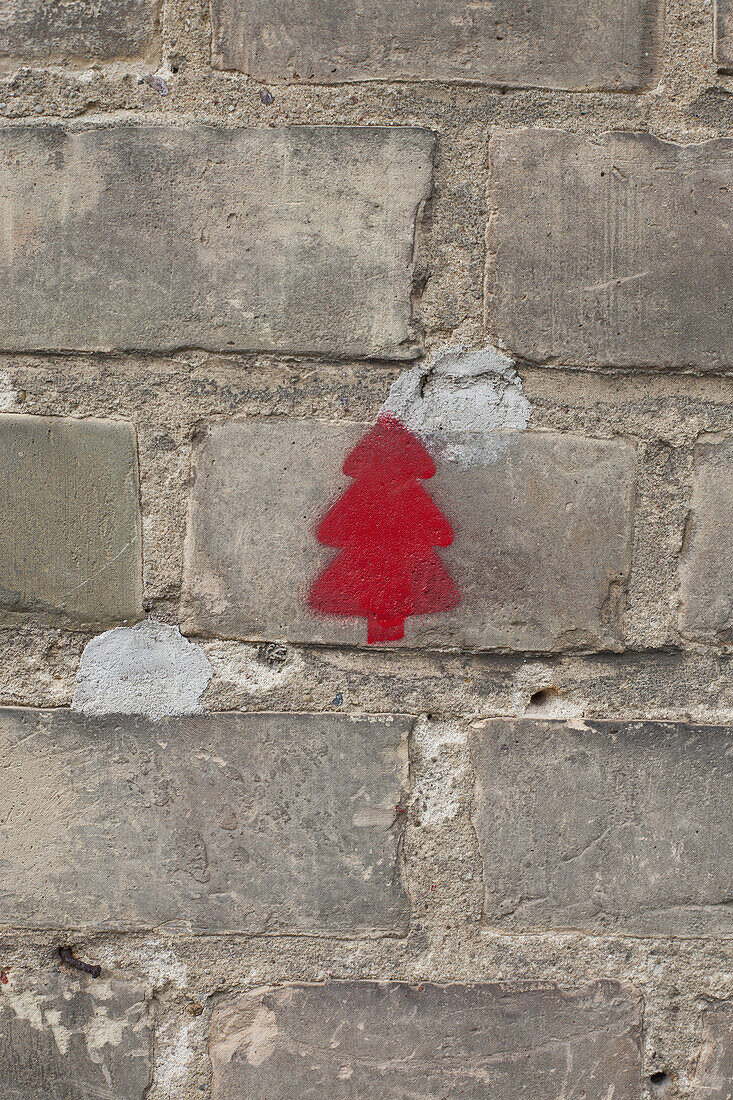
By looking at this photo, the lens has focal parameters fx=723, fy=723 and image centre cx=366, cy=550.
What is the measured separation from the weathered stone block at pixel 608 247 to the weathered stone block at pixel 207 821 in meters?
0.40

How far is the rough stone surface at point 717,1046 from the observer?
694 millimetres

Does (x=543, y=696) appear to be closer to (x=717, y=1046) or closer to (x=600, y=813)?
(x=600, y=813)

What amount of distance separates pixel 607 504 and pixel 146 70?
578 millimetres

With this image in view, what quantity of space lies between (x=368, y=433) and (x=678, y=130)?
0.39 metres

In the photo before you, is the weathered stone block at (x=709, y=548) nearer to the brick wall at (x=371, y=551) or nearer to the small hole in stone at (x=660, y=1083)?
the brick wall at (x=371, y=551)

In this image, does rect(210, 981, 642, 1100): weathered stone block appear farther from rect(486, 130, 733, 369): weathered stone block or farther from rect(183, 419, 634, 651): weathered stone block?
rect(486, 130, 733, 369): weathered stone block

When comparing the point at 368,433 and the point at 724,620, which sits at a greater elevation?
the point at 368,433

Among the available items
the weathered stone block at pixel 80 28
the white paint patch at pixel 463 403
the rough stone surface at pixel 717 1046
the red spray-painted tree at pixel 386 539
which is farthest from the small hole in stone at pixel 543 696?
the weathered stone block at pixel 80 28

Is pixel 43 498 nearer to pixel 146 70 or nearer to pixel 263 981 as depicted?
pixel 146 70

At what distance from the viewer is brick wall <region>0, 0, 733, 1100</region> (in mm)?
654

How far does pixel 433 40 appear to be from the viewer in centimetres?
65

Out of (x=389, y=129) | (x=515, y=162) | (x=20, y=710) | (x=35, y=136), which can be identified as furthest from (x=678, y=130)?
(x=20, y=710)

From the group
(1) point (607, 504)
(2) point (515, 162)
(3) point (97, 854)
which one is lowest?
(3) point (97, 854)

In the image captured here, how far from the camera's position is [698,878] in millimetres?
691
